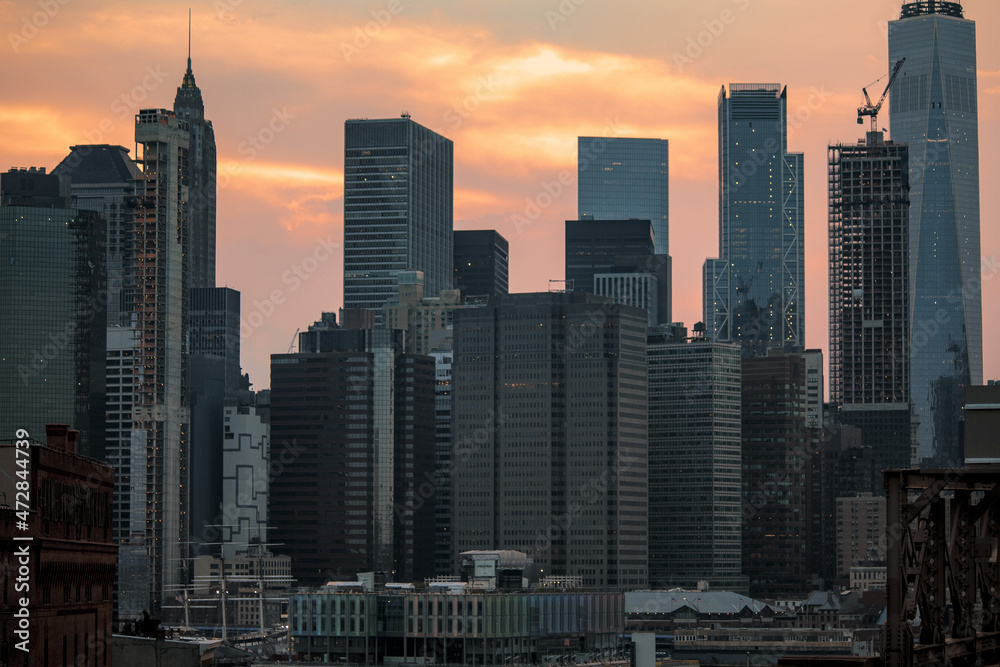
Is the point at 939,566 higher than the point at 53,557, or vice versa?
the point at 939,566

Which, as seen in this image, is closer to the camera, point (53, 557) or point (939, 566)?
point (939, 566)

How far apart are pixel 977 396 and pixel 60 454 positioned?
34.5 meters

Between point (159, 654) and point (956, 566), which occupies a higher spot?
point (956, 566)

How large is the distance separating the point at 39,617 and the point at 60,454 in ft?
23.4

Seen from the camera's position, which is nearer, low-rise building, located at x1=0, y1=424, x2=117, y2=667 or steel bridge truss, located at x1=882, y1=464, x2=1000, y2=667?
steel bridge truss, located at x1=882, y1=464, x2=1000, y2=667

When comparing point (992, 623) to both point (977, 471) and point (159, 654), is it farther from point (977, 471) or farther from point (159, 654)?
point (159, 654)

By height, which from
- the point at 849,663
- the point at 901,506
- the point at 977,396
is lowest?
the point at 849,663

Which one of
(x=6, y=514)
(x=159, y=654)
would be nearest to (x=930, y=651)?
(x=6, y=514)

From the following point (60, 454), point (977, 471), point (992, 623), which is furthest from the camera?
point (60, 454)

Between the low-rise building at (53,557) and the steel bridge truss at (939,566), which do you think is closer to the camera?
the steel bridge truss at (939,566)

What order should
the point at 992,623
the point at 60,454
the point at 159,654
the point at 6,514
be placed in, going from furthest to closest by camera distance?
the point at 159,654 → the point at 60,454 → the point at 6,514 → the point at 992,623

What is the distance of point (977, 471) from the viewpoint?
129 feet

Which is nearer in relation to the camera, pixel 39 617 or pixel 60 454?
pixel 39 617

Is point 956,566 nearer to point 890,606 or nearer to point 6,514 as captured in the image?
point 890,606
